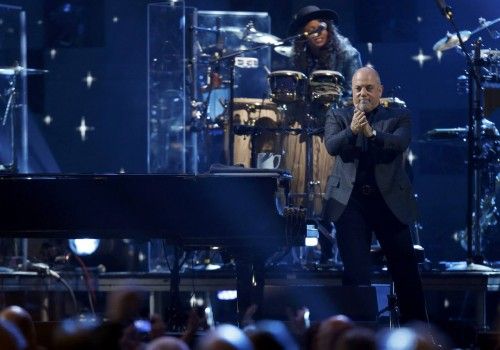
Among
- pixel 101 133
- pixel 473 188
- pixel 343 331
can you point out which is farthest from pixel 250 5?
pixel 343 331

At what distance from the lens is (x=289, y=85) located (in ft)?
42.2

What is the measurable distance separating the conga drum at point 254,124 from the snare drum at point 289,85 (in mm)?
604

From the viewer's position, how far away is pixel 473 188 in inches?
531

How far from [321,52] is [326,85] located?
798 mm

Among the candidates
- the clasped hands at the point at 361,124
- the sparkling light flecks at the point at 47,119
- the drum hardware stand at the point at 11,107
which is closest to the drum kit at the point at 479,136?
the clasped hands at the point at 361,124

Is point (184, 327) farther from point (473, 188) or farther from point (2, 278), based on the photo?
point (473, 188)

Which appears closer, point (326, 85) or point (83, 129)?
point (326, 85)

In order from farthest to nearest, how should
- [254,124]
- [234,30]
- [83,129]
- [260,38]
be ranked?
1. [83,129]
2. [234,30]
3. [260,38]
4. [254,124]

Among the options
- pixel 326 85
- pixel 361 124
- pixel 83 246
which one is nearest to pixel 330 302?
pixel 361 124

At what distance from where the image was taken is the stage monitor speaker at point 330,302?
29.1ft

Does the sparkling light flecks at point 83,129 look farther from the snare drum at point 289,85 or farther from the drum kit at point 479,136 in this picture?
the drum kit at point 479,136

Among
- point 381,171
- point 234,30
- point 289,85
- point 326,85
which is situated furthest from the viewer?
point 234,30

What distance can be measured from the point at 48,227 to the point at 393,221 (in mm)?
2376

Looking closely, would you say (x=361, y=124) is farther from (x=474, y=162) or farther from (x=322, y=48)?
(x=322, y=48)
